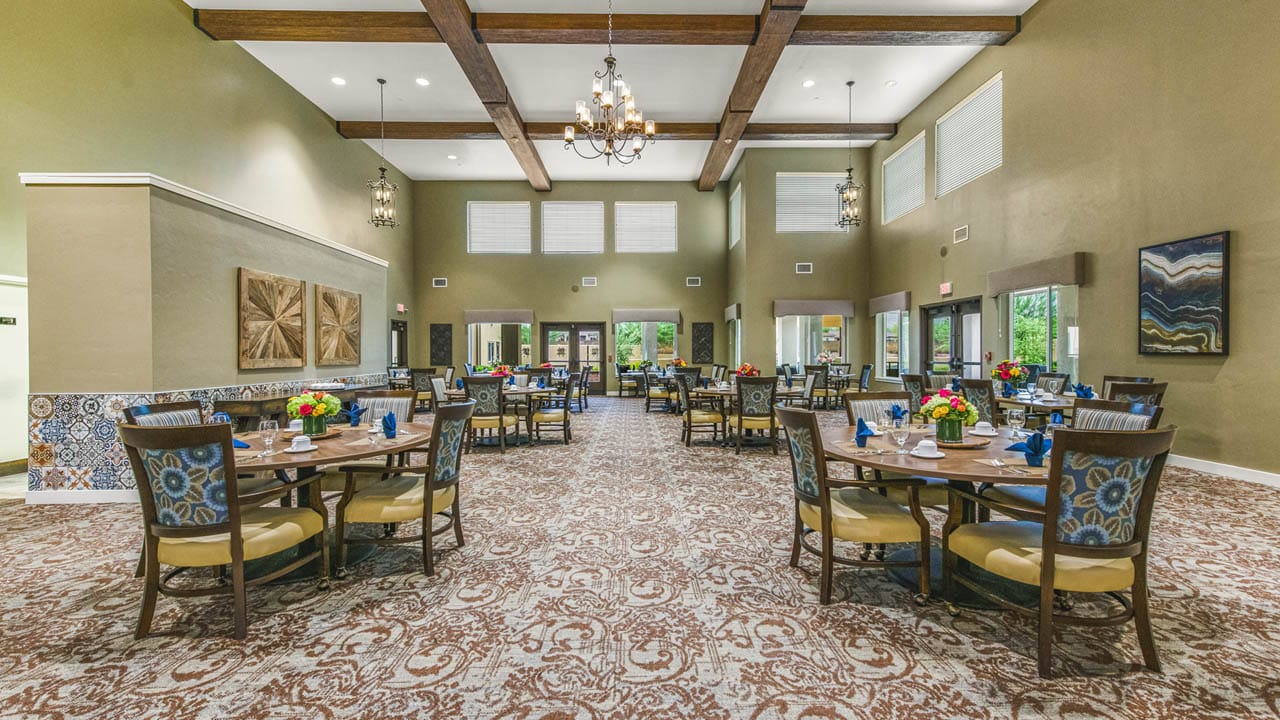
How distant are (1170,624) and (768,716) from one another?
209 centimetres

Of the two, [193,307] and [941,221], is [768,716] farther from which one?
[941,221]

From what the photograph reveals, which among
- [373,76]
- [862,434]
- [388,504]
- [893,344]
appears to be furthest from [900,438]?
[893,344]

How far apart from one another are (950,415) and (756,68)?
647 centimetres

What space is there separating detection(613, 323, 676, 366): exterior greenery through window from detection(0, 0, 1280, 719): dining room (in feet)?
7.56

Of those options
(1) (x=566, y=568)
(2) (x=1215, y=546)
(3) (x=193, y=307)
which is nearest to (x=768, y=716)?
(1) (x=566, y=568)

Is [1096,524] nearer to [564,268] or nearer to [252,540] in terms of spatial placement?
[252,540]

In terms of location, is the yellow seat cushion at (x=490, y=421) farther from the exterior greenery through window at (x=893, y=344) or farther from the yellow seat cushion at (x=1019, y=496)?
the exterior greenery through window at (x=893, y=344)

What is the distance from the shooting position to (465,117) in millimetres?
9930

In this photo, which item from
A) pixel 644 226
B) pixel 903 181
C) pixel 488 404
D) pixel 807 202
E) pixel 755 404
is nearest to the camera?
pixel 755 404

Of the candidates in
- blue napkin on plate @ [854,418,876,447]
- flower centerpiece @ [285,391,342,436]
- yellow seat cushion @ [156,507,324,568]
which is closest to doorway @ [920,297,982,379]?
blue napkin on plate @ [854,418,876,447]

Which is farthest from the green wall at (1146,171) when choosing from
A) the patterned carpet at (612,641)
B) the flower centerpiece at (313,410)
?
the flower centerpiece at (313,410)

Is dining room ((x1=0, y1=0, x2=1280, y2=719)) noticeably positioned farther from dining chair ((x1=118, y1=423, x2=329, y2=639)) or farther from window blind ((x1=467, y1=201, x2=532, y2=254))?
window blind ((x1=467, y1=201, x2=532, y2=254))

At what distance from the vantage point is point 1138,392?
4.92 meters

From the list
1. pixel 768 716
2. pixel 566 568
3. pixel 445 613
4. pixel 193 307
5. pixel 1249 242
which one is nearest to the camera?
pixel 768 716
